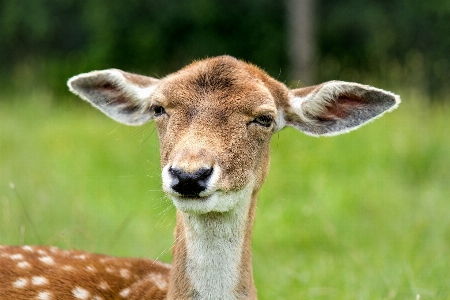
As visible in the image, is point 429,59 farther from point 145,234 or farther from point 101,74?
point 101,74

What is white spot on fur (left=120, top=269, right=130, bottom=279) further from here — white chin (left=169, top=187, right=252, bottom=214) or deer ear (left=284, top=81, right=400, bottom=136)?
deer ear (left=284, top=81, right=400, bottom=136)

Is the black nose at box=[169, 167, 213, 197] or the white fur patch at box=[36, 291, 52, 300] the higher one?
the black nose at box=[169, 167, 213, 197]

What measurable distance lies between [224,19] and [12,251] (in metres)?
21.8

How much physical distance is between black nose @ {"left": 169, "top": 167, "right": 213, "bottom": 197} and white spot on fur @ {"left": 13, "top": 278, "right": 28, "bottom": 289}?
1179 millimetres

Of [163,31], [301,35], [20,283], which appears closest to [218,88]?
[20,283]

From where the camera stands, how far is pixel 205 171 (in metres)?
3.47

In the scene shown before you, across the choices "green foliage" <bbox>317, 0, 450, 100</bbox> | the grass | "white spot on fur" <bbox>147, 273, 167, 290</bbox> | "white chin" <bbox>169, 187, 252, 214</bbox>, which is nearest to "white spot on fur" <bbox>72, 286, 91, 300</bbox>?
"white spot on fur" <bbox>147, 273, 167, 290</bbox>

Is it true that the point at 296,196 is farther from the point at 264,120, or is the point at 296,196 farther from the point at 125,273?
the point at 264,120

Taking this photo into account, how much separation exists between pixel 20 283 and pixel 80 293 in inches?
12.5

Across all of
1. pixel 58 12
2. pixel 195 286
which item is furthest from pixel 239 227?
pixel 58 12

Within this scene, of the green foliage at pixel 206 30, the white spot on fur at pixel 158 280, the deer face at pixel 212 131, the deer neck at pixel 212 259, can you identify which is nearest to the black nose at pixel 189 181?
the deer face at pixel 212 131

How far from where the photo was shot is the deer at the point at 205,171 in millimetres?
3670

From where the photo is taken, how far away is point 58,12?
1083 inches

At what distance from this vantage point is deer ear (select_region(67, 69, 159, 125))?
464 centimetres
